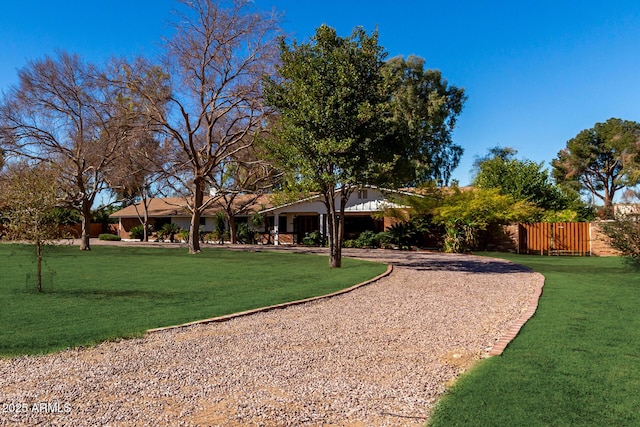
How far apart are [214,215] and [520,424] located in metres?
39.7

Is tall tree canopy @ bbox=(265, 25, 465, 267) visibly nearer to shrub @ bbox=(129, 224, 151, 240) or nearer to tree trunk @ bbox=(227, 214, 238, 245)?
tree trunk @ bbox=(227, 214, 238, 245)

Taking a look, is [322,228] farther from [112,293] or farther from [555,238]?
[112,293]

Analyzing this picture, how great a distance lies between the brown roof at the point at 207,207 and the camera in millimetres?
39031

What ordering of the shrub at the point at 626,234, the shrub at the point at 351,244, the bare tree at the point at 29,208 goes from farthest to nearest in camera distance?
the shrub at the point at 351,244 < the shrub at the point at 626,234 < the bare tree at the point at 29,208

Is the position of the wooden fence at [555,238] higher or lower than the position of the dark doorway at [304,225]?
lower

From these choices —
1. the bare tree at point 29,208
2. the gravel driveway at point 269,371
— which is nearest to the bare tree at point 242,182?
the bare tree at point 29,208

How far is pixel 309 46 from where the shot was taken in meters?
15.5

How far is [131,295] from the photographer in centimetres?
1010

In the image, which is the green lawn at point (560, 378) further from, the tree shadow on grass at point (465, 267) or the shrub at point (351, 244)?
the shrub at point (351, 244)

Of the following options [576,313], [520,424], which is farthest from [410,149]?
[520,424]

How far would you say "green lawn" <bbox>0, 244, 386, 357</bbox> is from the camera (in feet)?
22.2

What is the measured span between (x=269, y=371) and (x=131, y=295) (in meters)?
Answer: 6.01

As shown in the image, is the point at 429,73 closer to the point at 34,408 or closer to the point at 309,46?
the point at 309,46

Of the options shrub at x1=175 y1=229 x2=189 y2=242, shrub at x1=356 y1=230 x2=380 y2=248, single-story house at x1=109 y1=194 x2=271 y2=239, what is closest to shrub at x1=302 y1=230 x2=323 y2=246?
shrub at x1=356 y1=230 x2=380 y2=248
